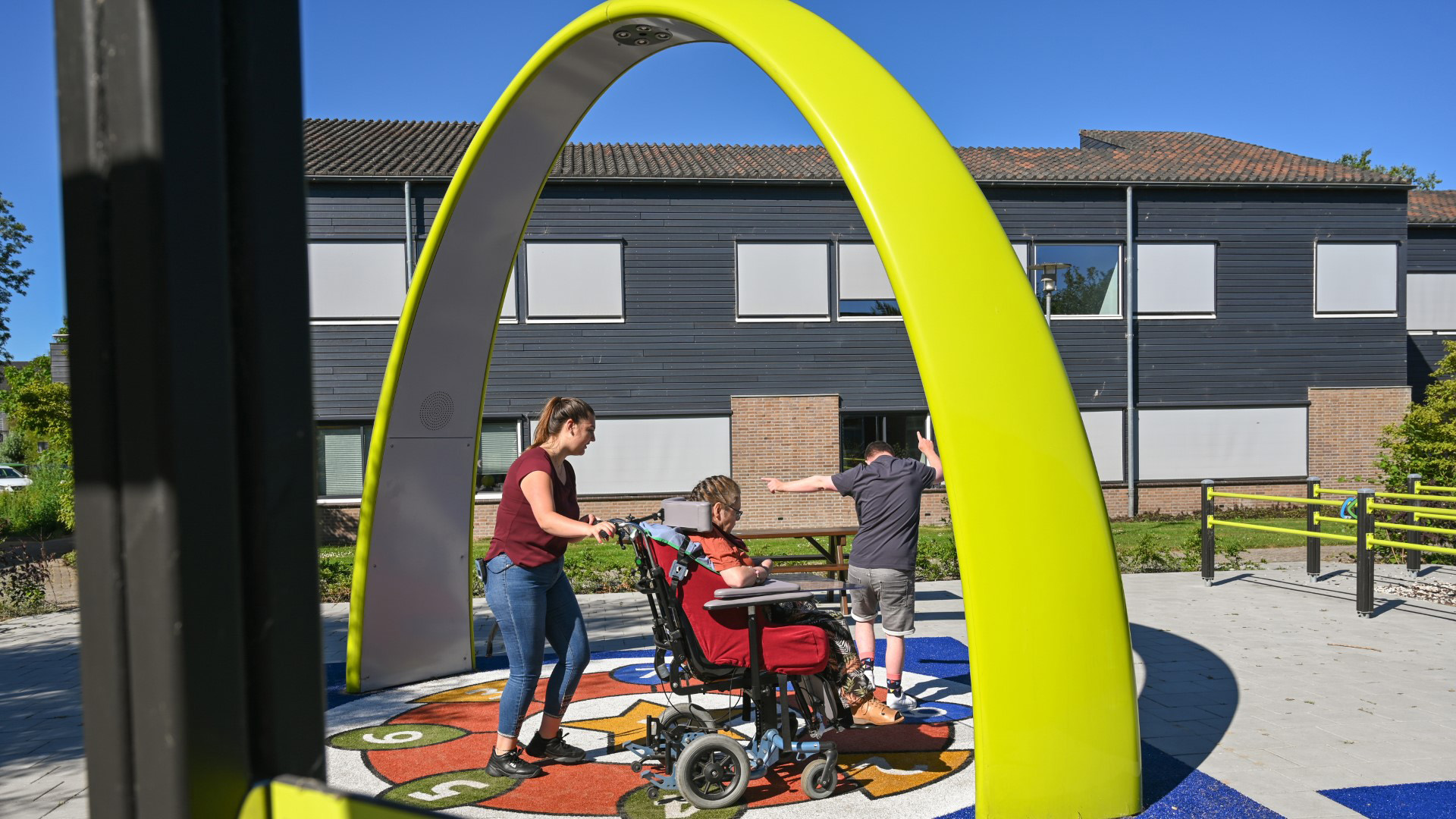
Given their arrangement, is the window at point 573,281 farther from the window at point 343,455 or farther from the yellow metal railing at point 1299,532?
the yellow metal railing at point 1299,532

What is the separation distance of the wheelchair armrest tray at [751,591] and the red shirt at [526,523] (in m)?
0.93

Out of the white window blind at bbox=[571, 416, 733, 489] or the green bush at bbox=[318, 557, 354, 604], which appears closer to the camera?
the green bush at bbox=[318, 557, 354, 604]

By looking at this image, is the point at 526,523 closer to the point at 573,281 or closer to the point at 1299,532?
the point at 1299,532

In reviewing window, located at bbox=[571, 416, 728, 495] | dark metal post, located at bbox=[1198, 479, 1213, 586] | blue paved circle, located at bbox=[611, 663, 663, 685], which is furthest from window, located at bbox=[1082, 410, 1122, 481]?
blue paved circle, located at bbox=[611, 663, 663, 685]

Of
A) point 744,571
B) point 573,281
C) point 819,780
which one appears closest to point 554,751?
point 819,780

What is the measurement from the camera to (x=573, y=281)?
22906 millimetres

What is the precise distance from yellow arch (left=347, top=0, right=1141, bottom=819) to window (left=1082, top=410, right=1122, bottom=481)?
20.8m

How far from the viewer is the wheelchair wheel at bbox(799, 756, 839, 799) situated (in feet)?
16.8

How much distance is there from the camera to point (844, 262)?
23.8 metres

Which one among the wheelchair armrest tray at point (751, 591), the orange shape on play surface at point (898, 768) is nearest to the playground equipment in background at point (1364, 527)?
the orange shape on play surface at point (898, 768)

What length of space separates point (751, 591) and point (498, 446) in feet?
61.7

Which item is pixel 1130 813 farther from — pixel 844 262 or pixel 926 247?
pixel 844 262

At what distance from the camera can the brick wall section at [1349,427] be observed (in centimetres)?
2489

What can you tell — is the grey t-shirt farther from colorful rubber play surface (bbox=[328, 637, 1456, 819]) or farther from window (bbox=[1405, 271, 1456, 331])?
window (bbox=[1405, 271, 1456, 331])
